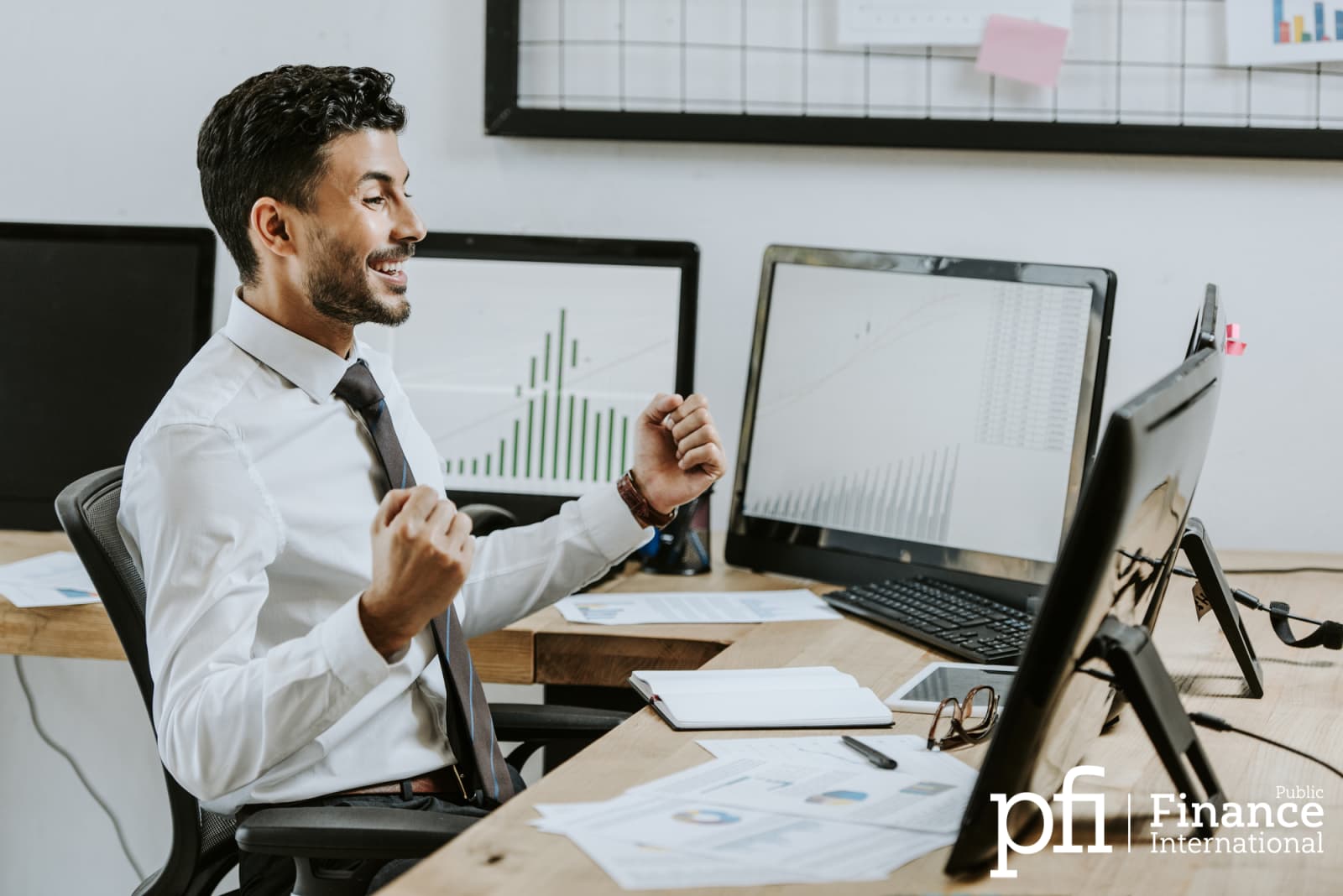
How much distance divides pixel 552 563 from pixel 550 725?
190mm

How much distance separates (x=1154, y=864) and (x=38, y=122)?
206 centimetres

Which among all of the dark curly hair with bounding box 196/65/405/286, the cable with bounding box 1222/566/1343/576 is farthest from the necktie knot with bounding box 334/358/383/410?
the cable with bounding box 1222/566/1343/576

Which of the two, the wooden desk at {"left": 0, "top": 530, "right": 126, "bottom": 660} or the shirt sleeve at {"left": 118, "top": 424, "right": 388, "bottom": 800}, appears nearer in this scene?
the shirt sleeve at {"left": 118, "top": 424, "right": 388, "bottom": 800}

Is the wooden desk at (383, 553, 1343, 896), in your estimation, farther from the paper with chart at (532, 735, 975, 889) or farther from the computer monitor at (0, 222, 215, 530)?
the computer monitor at (0, 222, 215, 530)

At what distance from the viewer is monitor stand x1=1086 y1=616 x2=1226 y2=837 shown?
33.8 inches

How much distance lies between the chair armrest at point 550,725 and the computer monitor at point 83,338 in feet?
2.91

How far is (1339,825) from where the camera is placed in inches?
38.7

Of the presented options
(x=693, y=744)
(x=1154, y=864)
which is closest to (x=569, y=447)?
(x=693, y=744)

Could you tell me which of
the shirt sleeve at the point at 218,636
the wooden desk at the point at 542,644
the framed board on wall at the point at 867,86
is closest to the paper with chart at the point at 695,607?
the wooden desk at the point at 542,644

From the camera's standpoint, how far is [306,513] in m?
1.24

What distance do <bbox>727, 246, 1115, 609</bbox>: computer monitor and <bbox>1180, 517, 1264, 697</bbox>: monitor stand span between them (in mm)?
242

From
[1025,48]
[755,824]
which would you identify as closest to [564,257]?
[1025,48]

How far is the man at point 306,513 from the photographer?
1.07 metres

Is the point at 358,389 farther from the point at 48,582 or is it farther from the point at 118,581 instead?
the point at 48,582
